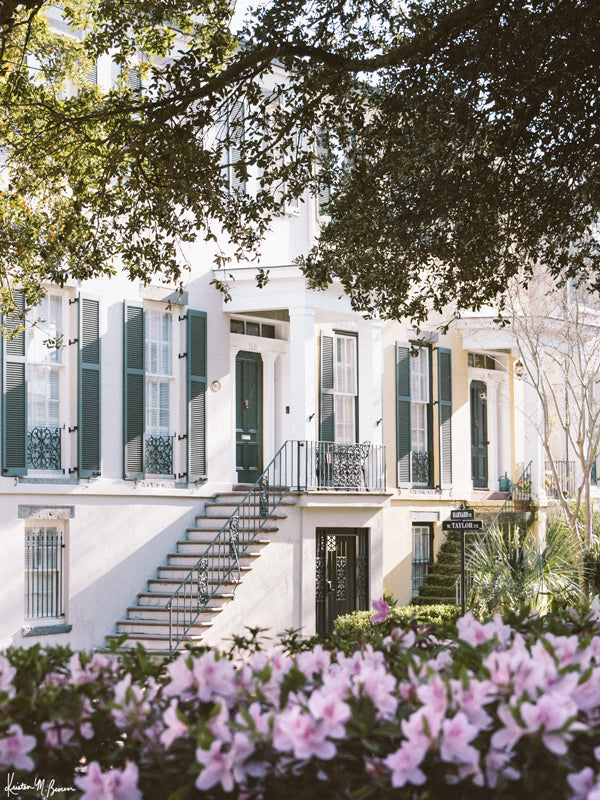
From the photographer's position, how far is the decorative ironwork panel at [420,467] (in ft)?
70.9

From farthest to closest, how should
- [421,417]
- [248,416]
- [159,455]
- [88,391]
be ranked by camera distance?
[421,417] < [248,416] < [159,455] < [88,391]

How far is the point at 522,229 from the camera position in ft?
33.4

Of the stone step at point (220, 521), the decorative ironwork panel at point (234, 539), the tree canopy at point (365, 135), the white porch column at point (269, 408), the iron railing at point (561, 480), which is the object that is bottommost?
the decorative ironwork panel at point (234, 539)

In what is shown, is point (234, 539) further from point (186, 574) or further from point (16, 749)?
point (16, 749)

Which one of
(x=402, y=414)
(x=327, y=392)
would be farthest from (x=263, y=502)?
(x=402, y=414)

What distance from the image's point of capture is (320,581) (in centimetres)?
1842

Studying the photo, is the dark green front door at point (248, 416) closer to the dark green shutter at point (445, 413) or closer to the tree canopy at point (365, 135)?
the dark green shutter at point (445, 413)

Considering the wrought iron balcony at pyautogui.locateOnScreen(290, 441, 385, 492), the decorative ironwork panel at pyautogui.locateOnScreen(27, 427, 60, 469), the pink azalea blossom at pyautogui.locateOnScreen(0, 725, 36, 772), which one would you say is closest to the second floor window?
the decorative ironwork panel at pyautogui.locateOnScreen(27, 427, 60, 469)

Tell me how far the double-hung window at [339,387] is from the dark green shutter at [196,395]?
2776 millimetres

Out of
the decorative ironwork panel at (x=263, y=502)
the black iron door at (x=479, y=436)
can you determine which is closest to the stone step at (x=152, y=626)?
the decorative ironwork panel at (x=263, y=502)

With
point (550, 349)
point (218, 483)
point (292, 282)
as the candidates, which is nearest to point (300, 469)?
point (218, 483)

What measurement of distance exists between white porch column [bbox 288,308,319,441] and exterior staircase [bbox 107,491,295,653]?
120cm

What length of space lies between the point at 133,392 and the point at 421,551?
296 inches

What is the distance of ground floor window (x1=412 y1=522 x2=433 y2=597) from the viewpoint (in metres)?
21.3
